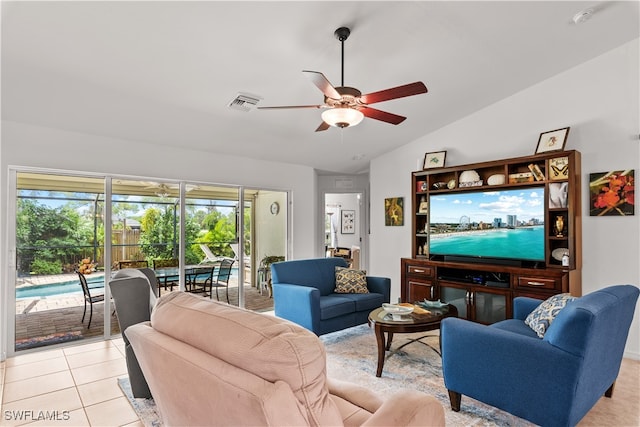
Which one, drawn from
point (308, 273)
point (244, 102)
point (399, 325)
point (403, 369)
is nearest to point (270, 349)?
point (399, 325)

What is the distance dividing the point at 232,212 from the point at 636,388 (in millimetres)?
4805

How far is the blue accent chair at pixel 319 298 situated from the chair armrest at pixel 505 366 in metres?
1.46

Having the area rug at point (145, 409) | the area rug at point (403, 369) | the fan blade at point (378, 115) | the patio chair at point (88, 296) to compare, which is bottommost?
the area rug at point (403, 369)

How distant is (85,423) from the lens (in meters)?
2.30

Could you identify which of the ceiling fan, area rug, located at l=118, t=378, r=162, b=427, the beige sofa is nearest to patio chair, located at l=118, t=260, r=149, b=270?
area rug, located at l=118, t=378, r=162, b=427

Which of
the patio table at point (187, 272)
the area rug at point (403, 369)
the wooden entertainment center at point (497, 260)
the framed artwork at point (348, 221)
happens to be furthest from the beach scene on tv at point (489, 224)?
the patio table at point (187, 272)

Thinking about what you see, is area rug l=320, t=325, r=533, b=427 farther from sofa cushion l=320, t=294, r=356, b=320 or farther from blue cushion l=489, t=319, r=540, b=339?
blue cushion l=489, t=319, r=540, b=339

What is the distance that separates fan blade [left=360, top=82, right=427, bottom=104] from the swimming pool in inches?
143

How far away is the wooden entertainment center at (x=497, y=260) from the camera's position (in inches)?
144

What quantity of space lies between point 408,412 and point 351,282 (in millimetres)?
3132

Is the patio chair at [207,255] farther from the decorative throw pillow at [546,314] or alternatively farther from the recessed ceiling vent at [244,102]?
the decorative throw pillow at [546,314]

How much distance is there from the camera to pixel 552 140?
12.8ft

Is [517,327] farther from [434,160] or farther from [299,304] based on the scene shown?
[434,160]

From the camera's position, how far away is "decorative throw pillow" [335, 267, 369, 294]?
14.0ft
